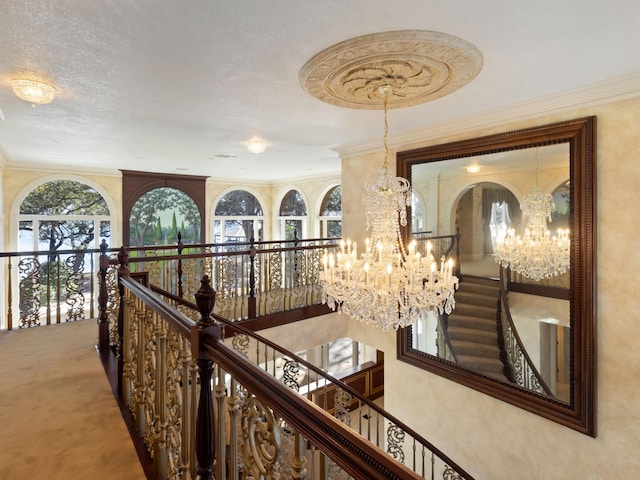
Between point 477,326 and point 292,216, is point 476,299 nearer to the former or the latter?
point 477,326

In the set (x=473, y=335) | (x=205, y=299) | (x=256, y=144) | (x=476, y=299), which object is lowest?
(x=473, y=335)

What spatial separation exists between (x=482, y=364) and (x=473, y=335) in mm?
323

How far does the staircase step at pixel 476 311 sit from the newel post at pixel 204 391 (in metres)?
3.45

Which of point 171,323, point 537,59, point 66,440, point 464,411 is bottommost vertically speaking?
point 464,411

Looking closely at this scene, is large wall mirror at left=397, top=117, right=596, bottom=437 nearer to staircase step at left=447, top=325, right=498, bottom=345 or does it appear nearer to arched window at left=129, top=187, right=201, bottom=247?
staircase step at left=447, top=325, right=498, bottom=345

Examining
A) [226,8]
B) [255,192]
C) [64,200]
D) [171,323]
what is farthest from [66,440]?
[255,192]

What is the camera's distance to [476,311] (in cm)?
398

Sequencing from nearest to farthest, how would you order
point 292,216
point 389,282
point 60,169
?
point 389,282, point 60,169, point 292,216

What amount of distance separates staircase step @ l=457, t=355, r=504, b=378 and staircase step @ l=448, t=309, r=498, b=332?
332mm

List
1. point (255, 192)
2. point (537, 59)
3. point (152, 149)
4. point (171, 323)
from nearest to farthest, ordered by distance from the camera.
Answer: point (171, 323)
point (537, 59)
point (152, 149)
point (255, 192)

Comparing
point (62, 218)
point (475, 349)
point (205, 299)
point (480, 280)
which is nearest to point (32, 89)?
point (205, 299)

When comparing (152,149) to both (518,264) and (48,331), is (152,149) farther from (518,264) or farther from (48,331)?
(518,264)

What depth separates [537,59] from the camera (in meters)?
2.31

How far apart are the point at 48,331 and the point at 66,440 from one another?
281 cm
